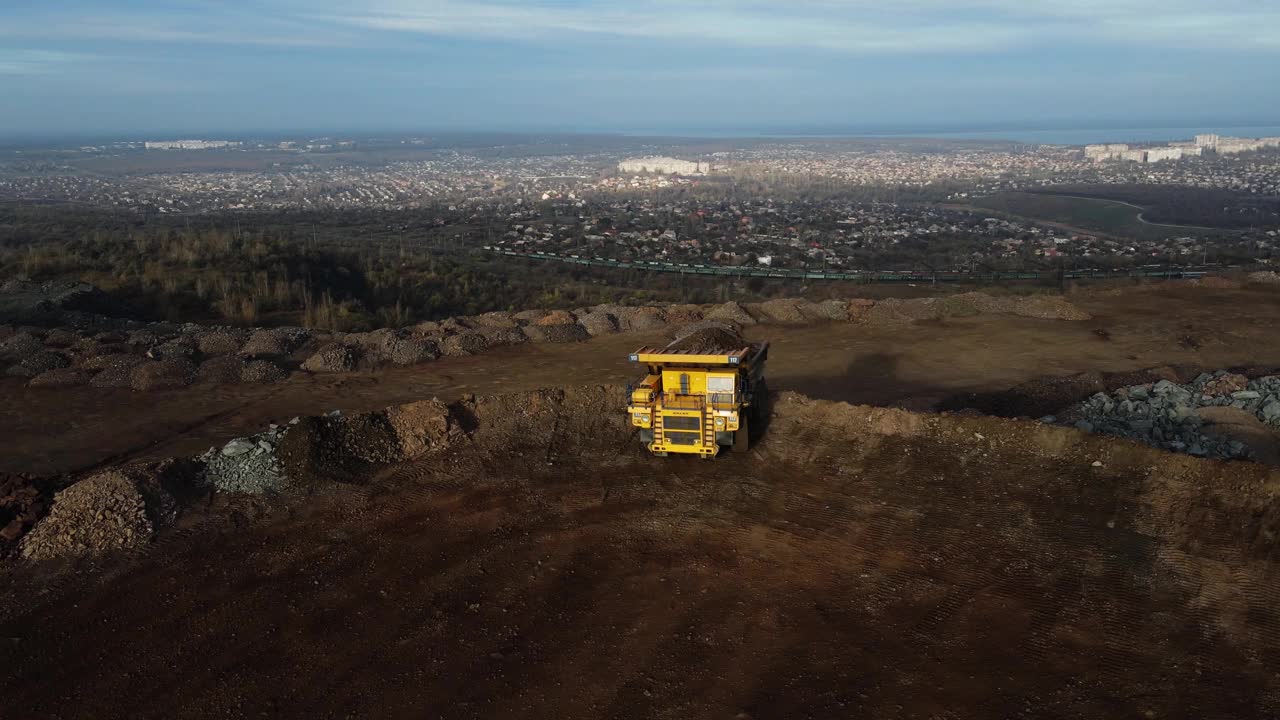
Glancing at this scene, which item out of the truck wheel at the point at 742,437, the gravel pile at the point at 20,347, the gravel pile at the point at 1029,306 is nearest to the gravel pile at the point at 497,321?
the gravel pile at the point at 20,347

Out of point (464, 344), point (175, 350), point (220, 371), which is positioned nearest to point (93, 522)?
point (220, 371)

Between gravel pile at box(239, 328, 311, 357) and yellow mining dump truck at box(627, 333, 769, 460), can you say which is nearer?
yellow mining dump truck at box(627, 333, 769, 460)

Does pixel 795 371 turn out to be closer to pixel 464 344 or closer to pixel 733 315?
pixel 733 315

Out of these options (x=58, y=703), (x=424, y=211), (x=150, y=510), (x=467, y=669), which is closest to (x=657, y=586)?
(x=467, y=669)

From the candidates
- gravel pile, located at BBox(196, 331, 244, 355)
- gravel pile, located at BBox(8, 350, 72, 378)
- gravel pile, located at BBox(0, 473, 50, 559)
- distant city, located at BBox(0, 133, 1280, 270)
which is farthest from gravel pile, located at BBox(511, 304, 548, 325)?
distant city, located at BBox(0, 133, 1280, 270)

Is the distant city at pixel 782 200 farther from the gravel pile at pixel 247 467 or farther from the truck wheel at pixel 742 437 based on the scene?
the gravel pile at pixel 247 467

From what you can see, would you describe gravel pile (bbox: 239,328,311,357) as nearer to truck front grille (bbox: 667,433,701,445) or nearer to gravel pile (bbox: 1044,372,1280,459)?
truck front grille (bbox: 667,433,701,445)
